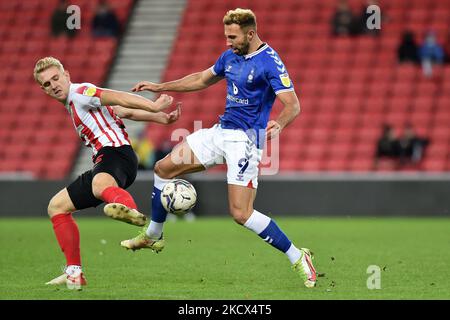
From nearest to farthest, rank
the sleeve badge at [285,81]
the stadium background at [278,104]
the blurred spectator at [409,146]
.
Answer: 1. the sleeve badge at [285,81]
2. the stadium background at [278,104]
3. the blurred spectator at [409,146]

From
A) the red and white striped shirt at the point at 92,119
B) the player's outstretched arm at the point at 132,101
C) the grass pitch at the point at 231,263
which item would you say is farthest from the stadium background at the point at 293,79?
the player's outstretched arm at the point at 132,101

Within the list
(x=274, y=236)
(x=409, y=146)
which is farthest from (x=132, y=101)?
(x=409, y=146)

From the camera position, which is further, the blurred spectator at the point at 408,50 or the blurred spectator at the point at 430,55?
the blurred spectator at the point at 430,55

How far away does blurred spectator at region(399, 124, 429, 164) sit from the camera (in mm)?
20750

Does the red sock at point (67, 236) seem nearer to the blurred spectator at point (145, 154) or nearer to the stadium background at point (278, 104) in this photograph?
the stadium background at point (278, 104)

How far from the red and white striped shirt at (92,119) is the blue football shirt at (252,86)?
3.36 ft

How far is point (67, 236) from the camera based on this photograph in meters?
8.64

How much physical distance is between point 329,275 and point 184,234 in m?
6.44

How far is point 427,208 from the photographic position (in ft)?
63.4

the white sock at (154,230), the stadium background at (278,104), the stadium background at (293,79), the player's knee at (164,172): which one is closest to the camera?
the player's knee at (164,172)

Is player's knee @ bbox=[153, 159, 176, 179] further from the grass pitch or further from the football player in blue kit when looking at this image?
the grass pitch

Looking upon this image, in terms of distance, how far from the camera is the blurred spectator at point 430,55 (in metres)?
23.2

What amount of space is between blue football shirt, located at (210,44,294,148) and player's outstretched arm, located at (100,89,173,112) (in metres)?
0.86
